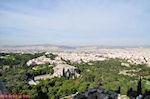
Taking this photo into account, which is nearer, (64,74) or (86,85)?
(86,85)

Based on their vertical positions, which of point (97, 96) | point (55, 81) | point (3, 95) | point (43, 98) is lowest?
point (55, 81)

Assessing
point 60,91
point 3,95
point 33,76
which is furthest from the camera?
point 33,76

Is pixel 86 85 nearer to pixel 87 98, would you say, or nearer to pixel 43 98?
pixel 43 98

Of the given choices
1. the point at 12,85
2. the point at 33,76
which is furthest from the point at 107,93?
the point at 33,76

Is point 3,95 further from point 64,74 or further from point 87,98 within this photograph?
point 64,74

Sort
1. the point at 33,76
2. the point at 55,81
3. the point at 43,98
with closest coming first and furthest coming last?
the point at 43,98 → the point at 55,81 → the point at 33,76

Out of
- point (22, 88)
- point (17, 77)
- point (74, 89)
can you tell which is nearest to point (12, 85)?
point (22, 88)

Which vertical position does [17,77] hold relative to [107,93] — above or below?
below

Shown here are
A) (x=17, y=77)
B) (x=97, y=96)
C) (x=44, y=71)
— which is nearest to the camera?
(x=97, y=96)

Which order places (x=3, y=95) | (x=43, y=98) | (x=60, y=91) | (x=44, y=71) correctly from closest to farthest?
1. (x=3, y=95)
2. (x=43, y=98)
3. (x=60, y=91)
4. (x=44, y=71)
